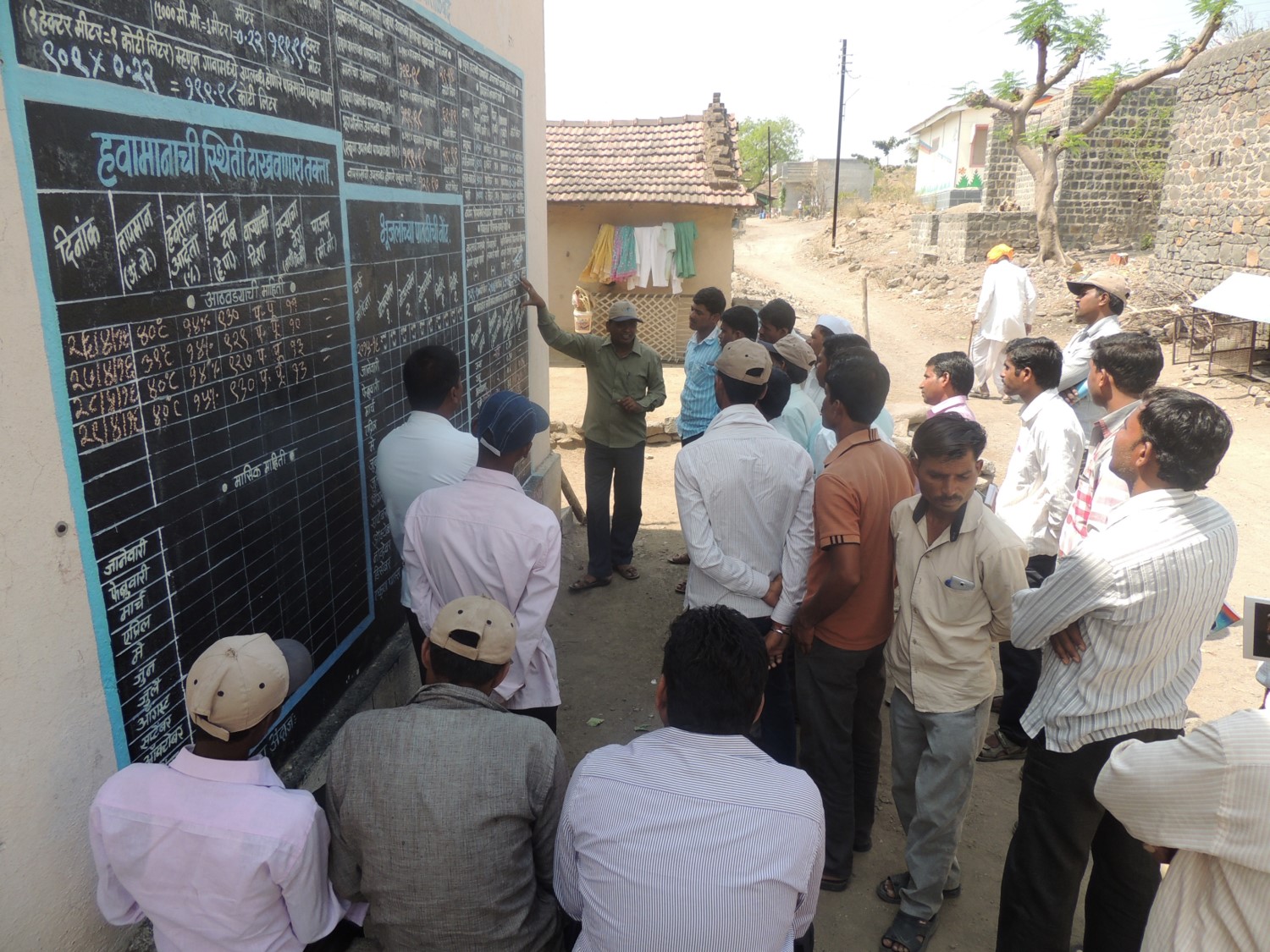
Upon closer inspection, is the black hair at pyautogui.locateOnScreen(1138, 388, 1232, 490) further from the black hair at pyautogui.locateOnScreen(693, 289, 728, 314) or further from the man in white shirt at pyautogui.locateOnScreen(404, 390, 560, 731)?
the black hair at pyautogui.locateOnScreen(693, 289, 728, 314)

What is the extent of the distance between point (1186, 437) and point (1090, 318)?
3.33 metres

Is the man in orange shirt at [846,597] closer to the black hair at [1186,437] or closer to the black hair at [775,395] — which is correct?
the black hair at [775,395]

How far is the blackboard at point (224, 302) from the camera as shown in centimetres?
187

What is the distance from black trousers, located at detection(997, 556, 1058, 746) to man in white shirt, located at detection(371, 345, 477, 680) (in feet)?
8.65

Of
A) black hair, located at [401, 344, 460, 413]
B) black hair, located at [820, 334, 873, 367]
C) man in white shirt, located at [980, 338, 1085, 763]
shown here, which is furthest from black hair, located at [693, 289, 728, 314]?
black hair, located at [401, 344, 460, 413]

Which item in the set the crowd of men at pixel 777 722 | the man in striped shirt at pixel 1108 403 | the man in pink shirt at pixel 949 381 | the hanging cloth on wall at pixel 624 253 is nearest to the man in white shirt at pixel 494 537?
the crowd of men at pixel 777 722

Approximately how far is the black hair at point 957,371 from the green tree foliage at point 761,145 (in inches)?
2406

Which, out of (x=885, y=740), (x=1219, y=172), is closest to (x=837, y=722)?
(x=885, y=740)

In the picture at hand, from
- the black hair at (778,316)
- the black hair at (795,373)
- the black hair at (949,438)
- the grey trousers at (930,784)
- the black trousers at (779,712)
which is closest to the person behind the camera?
the black hair at (949,438)

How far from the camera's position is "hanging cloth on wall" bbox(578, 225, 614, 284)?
14.0m

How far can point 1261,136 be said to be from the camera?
39.0 ft

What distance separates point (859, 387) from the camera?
2.94 m

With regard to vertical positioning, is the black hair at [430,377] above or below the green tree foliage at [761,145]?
below

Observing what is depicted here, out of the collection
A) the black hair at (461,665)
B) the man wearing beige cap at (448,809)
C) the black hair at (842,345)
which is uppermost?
the black hair at (842,345)
